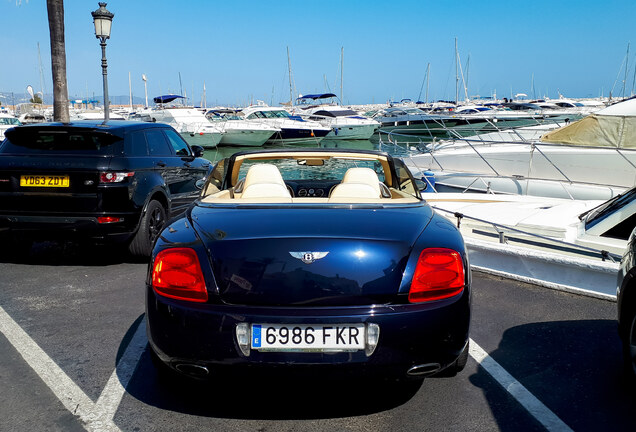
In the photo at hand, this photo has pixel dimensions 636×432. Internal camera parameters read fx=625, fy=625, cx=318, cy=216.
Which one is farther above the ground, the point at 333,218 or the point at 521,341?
the point at 333,218

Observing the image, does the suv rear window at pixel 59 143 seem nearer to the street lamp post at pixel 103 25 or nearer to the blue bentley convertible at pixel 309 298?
the blue bentley convertible at pixel 309 298

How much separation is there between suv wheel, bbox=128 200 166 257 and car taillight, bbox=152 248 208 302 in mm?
3790

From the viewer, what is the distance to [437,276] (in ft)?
9.77

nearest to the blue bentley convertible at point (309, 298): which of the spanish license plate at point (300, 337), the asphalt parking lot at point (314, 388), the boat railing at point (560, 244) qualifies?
the spanish license plate at point (300, 337)

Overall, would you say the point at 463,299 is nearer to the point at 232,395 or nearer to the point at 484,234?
the point at 232,395

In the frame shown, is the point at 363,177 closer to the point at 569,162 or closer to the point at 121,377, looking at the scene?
the point at 121,377

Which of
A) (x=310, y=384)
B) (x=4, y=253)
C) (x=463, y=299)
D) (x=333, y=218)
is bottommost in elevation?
(x=4, y=253)

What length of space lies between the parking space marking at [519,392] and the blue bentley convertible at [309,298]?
0.56 metres

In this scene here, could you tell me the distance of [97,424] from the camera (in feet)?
10.0

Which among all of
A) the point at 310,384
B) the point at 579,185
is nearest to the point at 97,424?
the point at 310,384

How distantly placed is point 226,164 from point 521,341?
261 centimetres

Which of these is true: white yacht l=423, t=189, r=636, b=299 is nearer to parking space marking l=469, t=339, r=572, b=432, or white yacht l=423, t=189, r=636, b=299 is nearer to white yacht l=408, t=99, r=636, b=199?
parking space marking l=469, t=339, r=572, b=432

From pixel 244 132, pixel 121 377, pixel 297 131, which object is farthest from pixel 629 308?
pixel 297 131

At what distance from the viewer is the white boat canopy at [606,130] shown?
11.7 meters
